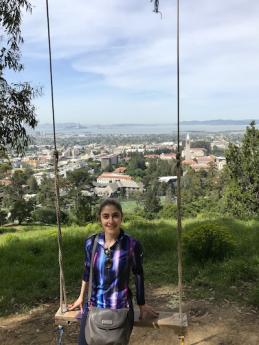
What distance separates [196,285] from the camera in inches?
195

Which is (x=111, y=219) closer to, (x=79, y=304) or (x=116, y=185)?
(x=79, y=304)

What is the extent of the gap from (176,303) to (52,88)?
2.80m

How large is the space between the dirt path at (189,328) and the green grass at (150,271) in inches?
10.1

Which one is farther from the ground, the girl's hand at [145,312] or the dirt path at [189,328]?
the girl's hand at [145,312]

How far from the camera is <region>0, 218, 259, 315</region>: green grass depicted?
4.76 meters

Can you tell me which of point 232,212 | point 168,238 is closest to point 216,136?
point 232,212

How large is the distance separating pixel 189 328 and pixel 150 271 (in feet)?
5.51

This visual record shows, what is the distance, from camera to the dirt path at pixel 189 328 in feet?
12.1

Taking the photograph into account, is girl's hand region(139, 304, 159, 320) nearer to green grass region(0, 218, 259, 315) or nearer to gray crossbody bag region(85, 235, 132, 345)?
gray crossbody bag region(85, 235, 132, 345)

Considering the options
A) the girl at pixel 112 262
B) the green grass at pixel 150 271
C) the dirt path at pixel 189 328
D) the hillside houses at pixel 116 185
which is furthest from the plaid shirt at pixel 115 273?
the hillside houses at pixel 116 185

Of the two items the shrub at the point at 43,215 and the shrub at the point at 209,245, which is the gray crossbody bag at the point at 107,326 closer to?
the shrub at the point at 209,245

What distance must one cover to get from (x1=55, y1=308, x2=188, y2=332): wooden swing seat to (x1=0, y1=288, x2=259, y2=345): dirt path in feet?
2.47

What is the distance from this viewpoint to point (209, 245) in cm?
559

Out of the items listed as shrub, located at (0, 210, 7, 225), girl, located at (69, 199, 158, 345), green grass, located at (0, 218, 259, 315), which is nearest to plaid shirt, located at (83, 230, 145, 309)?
girl, located at (69, 199, 158, 345)
